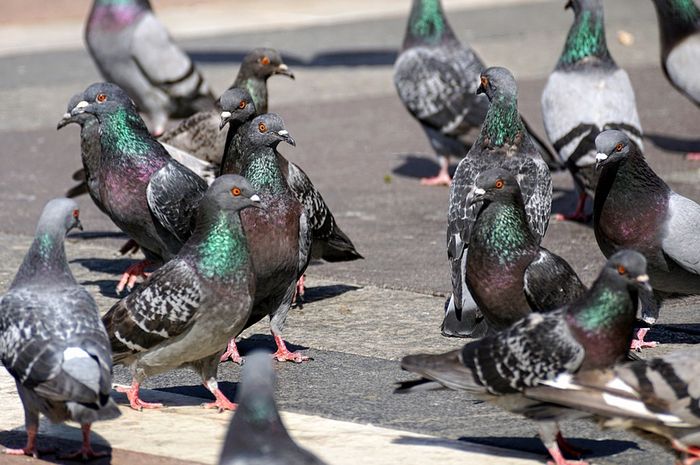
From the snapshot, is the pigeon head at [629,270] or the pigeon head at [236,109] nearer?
the pigeon head at [629,270]

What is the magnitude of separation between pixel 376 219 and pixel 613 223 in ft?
10.7

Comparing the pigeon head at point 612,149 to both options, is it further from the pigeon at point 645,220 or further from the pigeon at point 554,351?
the pigeon at point 554,351

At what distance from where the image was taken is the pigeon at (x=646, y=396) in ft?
15.7

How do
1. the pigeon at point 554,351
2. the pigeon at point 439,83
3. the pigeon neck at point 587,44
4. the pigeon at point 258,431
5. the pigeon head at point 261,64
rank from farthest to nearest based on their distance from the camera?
1. the pigeon at point 439,83
2. the pigeon neck at point 587,44
3. the pigeon head at point 261,64
4. the pigeon at point 554,351
5. the pigeon at point 258,431

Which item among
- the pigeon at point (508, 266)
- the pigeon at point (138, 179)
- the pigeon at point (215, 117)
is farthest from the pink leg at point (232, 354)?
the pigeon at point (215, 117)

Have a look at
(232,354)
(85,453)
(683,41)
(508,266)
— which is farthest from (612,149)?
(683,41)

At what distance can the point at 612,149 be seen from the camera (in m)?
6.72

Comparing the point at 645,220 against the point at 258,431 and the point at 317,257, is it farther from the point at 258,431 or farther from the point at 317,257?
the point at 258,431

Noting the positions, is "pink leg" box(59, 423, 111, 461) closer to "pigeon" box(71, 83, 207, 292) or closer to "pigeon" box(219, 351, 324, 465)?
"pigeon" box(219, 351, 324, 465)

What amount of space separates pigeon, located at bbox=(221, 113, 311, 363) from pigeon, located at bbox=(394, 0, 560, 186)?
4165mm

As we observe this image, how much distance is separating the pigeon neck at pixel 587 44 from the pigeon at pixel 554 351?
15.3 feet

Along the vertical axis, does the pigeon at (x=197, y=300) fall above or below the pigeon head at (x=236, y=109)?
below

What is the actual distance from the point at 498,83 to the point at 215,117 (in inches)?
87.1

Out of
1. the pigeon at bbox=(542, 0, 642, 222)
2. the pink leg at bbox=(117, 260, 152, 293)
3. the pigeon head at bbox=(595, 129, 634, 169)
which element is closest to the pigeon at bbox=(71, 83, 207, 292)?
the pink leg at bbox=(117, 260, 152, 293)
